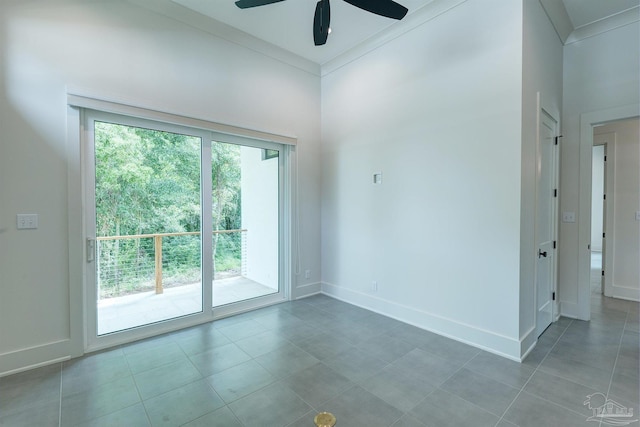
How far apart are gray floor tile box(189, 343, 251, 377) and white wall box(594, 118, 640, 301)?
5.24m

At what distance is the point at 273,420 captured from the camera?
1.81 metres

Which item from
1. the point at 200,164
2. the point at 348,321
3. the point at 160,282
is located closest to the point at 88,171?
the point at 200,164

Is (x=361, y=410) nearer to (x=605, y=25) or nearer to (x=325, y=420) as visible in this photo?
(x=325, y=420)

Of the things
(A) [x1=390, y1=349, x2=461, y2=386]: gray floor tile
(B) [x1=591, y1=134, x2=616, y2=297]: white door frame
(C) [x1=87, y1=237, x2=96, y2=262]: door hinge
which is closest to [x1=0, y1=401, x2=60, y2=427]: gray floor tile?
(C) [x1=87, y1=237, x2=96, y2=262]: door hinge

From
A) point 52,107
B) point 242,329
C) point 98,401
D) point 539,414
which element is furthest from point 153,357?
point 539,414

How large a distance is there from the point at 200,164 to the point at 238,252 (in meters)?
1.21

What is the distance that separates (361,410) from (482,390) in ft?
3.07

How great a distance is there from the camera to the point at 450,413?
1.87 meters

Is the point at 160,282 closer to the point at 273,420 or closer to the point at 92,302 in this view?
the point at 92,302

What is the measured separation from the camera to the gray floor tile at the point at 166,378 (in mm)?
2119

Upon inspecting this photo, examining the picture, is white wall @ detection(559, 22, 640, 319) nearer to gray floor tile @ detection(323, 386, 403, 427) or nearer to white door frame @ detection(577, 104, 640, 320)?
white door frame @ detection(577, 104, 640, 320)

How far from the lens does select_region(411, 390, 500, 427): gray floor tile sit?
5.86 feet

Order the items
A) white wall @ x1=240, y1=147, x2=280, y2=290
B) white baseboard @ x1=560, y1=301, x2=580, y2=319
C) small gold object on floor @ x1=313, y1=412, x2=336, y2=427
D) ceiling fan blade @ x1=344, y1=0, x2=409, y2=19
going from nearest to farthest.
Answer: small gold object on floor @ x1=313, y1=412, x2=336, y2=427 → ceiling fan blade @ x1=344, y1=0, x2=409, y2=19 → white baseboard @ x1=560, y1=301, x2=580, y2=319 → white wall @ x1=240, y1=147, x2=280, y2=290

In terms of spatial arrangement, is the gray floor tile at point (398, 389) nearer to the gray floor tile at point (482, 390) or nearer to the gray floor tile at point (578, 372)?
the gray floor tile at point (482, 390)
